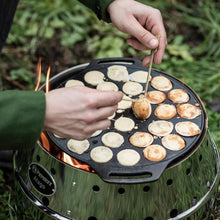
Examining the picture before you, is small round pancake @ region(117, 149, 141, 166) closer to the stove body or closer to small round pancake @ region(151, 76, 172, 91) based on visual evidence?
the stove body

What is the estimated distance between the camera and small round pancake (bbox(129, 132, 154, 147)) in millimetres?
1674

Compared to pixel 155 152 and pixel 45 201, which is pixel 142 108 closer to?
pixel 155 152

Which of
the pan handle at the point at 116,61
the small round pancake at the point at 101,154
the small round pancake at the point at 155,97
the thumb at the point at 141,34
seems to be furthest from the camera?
the pan handle at the point at 116,61

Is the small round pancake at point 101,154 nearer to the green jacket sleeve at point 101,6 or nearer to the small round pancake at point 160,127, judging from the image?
the small round pancake at point 160,127

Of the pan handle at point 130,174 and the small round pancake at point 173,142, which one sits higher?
the small round pancake at point 173,142

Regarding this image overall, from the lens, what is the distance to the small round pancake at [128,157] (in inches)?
61.9

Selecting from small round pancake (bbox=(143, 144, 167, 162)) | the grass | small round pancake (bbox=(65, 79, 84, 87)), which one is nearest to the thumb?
small round pancake (bbox=(65, 79, 84, 87))

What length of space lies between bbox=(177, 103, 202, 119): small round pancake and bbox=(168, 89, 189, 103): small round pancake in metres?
0.04

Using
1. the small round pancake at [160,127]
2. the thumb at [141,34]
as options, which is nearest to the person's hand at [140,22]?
the thumb at [141,34]

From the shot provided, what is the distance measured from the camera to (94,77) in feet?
6.70

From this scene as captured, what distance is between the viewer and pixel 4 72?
3393 millimetres

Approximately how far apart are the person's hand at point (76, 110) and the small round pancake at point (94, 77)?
549 millimetres

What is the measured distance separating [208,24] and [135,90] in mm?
2147

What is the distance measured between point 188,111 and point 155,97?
0.20 m
